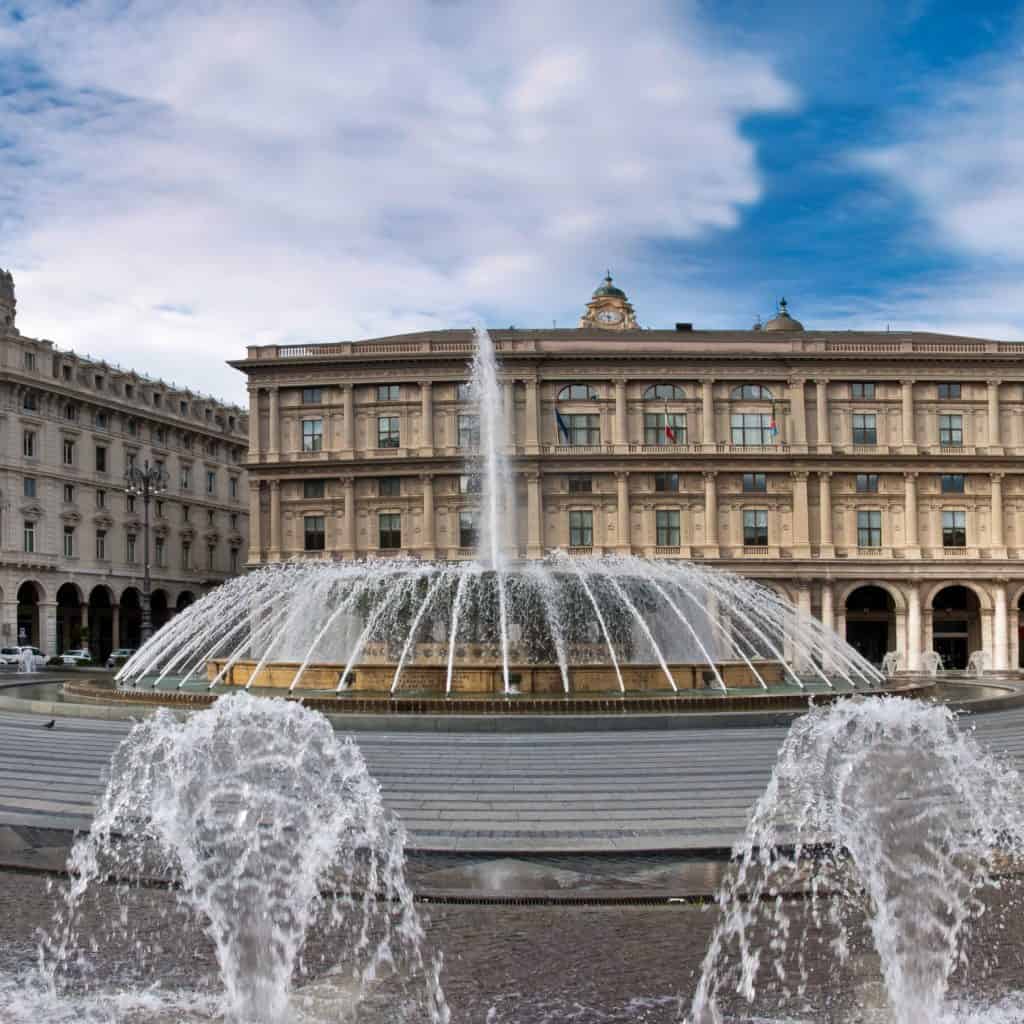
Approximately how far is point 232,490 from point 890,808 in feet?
242

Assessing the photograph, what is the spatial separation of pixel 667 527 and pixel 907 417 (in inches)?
480

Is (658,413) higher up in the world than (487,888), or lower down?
higher up

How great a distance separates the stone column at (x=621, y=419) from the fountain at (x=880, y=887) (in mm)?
46810

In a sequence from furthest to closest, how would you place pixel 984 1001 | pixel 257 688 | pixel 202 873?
pixel 257 688 → pixel 202 873 → pixel 984 1001

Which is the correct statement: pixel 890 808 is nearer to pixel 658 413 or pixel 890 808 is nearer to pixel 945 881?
pixel 945 881

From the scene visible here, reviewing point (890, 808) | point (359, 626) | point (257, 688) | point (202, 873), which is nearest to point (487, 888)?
point (202, 873)

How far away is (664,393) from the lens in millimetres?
55219

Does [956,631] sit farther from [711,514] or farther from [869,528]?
[711,514]

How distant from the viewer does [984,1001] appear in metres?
5.90

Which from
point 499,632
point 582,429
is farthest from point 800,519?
point 499,632

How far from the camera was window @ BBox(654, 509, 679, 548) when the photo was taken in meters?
54.7

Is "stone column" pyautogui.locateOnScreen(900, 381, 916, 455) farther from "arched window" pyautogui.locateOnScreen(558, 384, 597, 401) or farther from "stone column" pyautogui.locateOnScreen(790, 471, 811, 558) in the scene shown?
"arched window" pyautogui.locateOnScreen(558, 384, 597, 401)

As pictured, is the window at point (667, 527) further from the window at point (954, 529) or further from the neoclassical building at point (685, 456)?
the window at point (954, 529)

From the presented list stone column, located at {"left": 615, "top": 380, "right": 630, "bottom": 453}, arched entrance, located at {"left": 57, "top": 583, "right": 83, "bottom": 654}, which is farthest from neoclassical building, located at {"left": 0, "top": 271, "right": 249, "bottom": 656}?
stone column, located at {"left": 615, "top": 380, "right": 630, "bottom": 453}
